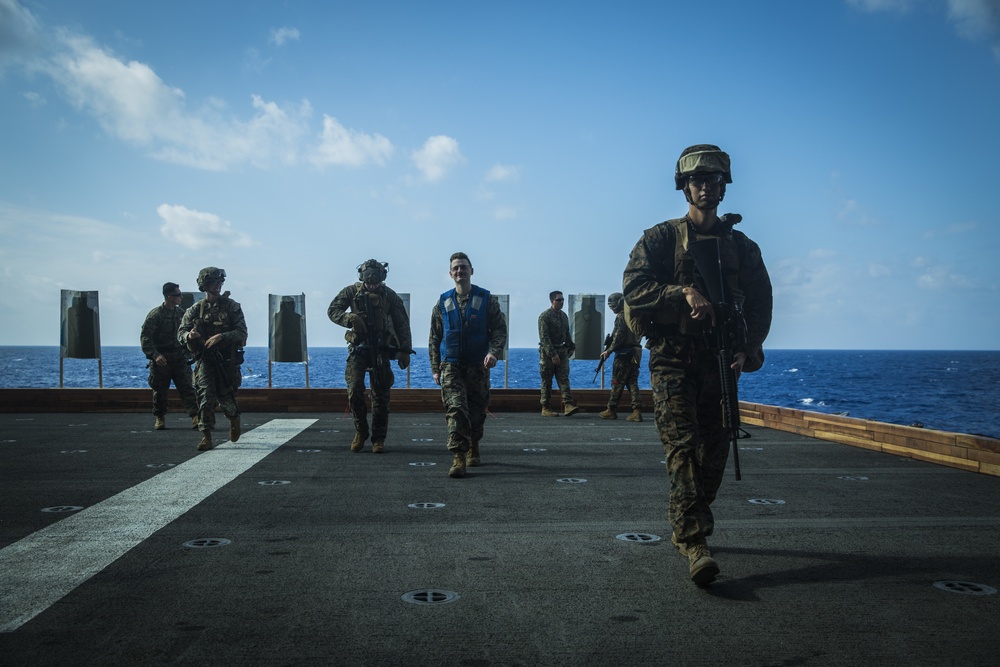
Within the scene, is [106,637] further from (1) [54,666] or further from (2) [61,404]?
(2) [61,404]

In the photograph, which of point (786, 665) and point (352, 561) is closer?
point (786, 665)

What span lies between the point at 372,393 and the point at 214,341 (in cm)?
195

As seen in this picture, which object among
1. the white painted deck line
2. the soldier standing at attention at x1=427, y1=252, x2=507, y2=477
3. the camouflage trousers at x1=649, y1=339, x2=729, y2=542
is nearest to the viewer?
the white painted deck line

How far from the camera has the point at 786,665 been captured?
2738 mm

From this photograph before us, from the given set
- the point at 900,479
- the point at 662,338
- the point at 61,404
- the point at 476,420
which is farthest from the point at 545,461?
the point at 61,404

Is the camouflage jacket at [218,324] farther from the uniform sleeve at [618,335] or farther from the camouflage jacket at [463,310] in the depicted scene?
the uniform sleeve at [618,335]

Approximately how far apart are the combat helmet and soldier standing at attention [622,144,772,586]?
502cm

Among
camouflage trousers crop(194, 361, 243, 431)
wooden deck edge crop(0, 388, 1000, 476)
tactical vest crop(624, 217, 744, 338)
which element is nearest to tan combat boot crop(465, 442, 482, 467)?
camouflage trousers crop(194, 361, 243, 431)

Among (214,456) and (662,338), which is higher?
(662,338)

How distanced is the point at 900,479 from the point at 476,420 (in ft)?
12.7

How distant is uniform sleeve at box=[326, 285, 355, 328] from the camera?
8914mm

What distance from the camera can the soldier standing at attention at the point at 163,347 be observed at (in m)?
11.4

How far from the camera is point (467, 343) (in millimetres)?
7668

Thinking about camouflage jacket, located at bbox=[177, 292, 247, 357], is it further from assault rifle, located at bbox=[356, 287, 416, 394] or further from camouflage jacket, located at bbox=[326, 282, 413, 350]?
assault rifle, located at bbox=[356, 287, 416, 394]
